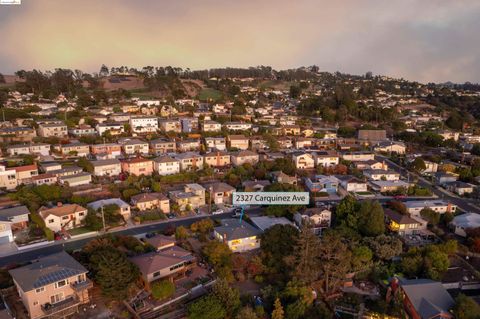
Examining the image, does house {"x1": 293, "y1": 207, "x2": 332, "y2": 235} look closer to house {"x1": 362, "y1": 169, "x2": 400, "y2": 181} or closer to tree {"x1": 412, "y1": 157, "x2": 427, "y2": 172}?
house {"x1": 362, "y1": 169, "x2": 400, "y2": 181}

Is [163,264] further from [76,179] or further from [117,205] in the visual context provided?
[76,179]

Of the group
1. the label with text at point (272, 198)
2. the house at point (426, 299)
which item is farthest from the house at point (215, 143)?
the house at point (426, 299)

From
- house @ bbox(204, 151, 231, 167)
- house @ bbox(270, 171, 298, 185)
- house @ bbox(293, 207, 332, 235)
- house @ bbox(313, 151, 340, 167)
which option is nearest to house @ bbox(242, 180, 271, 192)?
house @ bbox(270, 171, 298, 185)

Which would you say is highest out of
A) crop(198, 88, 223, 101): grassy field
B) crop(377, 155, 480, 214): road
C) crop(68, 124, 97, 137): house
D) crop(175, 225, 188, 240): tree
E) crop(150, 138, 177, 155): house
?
crop(198, 88, 223, 101): grassy field

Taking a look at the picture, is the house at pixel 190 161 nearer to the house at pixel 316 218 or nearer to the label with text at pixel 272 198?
the label with text at pixel 272 198

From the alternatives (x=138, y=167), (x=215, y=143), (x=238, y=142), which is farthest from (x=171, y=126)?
(x=138, y=167)

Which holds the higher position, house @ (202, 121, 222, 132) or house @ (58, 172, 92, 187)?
house @ (202, 121, 222, 132)
